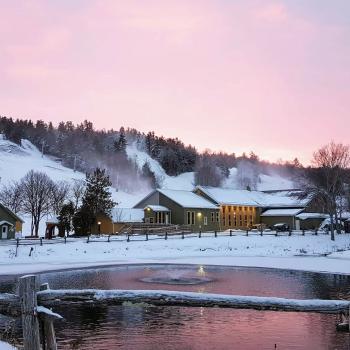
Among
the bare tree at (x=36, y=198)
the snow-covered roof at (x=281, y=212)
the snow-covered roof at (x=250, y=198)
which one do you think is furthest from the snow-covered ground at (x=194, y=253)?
the bare tree at (x=36, y=198)

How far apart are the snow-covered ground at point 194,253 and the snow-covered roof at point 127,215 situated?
1535cm

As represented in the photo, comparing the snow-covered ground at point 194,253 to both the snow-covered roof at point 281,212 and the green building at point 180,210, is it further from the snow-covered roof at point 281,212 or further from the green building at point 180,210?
the snow-covered roof at point 281,212

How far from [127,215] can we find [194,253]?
2686 centimetres

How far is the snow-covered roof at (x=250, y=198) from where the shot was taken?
89312mm

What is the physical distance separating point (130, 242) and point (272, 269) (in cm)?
2209

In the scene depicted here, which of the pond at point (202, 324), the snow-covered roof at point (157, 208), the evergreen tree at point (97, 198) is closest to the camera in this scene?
the pond at point (202, 324)

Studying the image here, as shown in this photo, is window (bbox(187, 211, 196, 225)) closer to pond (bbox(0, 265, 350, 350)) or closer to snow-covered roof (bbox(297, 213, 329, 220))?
snow-covered roof (bbox(297, 213, 329, 220))

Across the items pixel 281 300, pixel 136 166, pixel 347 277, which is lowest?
pixel 347 277

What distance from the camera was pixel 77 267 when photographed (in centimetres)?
3928

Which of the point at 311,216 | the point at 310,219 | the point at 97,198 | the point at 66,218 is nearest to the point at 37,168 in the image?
the point at 97,198

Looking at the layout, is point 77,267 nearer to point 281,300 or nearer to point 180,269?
point 180,269

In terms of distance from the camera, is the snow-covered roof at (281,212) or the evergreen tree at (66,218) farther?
the snow-covered roof at (281,212)

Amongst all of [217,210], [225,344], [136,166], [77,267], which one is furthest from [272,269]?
[136,166]

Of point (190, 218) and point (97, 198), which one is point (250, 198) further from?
point (97, 198)
